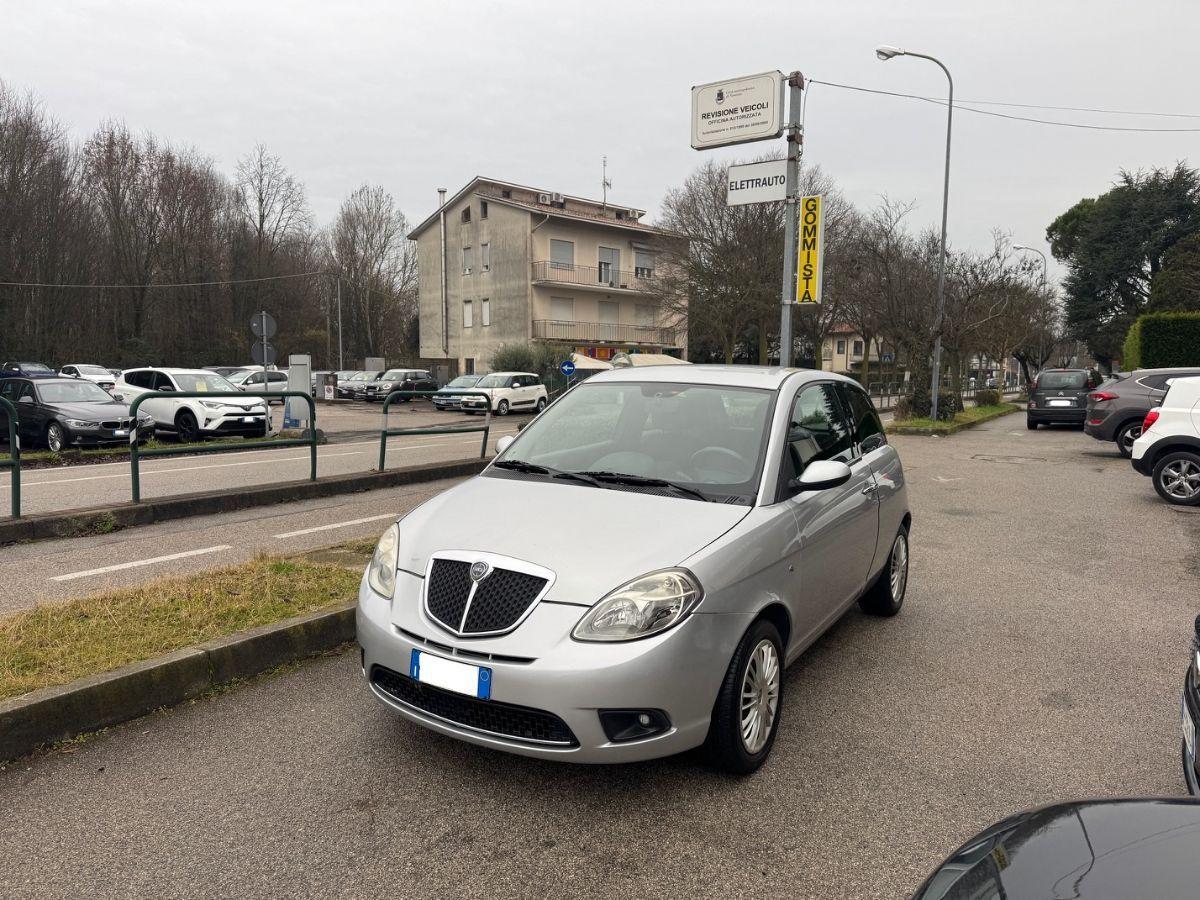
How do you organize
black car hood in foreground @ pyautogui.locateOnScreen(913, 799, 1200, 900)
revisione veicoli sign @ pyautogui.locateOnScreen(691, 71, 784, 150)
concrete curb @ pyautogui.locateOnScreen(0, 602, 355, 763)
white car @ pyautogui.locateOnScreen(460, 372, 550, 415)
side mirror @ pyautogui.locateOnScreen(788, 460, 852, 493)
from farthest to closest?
1. white car @ pyautogui.locateOnScreen(460, 372, 550, 415)
2. revisione veicoli sign @ pyautogui.locateOnScreen(691, 71, 784, 150)
3. side mirror @ pyautogui.locateOnScreen(788, 460, 852, 493)
4. concrete curb @ pyautogui.locateOnScreen(0, 602, 355, 763)
5. black car hood in foreground @ pyautogui.locateOnScreen(913, 799, 1200, 900)

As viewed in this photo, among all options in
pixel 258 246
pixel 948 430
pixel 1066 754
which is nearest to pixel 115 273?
pixel 258 246

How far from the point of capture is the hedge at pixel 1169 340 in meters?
24.0

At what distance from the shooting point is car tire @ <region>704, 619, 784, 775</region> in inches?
120

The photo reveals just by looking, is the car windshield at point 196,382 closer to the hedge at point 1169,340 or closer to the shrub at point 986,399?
the hedge at point 1169,340

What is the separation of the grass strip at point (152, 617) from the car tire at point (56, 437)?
38.7 feet

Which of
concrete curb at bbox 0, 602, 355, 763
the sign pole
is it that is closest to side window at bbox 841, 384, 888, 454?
concrete curb at bbox 0, 602, 355, 763

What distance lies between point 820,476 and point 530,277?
42903 millimetres

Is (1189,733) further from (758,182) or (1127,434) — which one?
(1127,434)

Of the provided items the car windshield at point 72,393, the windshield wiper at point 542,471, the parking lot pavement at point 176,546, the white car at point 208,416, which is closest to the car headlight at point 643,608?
the windshield wiper at point 542,471

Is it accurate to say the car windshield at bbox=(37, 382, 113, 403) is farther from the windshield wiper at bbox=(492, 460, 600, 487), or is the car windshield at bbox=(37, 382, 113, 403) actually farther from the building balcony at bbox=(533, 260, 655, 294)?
the building balcony at bbox=(533, 260, 655, 294)

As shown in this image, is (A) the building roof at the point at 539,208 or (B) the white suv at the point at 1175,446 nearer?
(B) the white suv at the point at 1175,446

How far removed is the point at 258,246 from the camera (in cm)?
5069

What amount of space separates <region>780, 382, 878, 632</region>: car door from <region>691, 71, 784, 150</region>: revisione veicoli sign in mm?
7342

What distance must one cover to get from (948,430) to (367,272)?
47.3 meters
